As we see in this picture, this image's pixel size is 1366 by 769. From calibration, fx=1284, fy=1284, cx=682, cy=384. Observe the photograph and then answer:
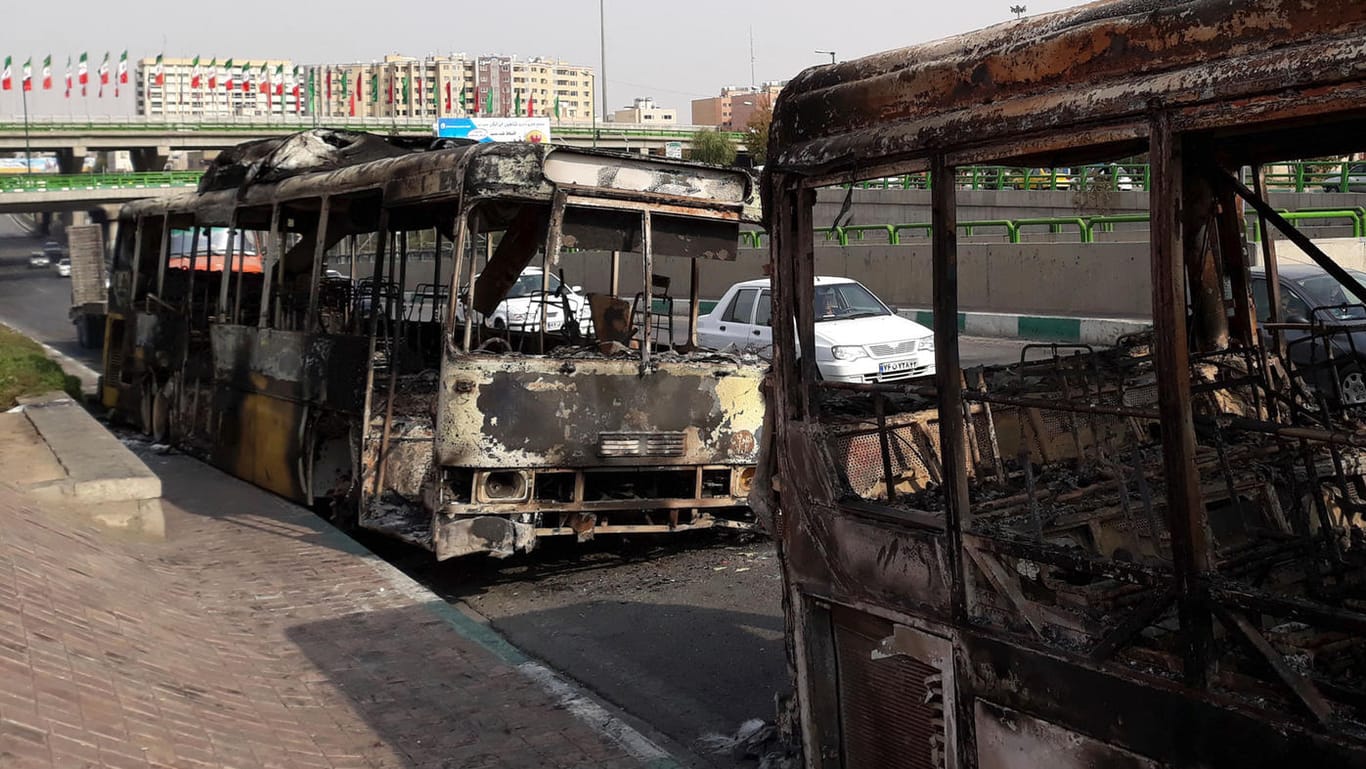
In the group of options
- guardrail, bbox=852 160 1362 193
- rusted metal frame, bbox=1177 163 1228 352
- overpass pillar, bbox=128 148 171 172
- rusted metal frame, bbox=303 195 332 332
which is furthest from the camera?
overpass pillar, bbox=128 148 171 172

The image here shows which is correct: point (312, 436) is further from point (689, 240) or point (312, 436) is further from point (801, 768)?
point (801, 768)

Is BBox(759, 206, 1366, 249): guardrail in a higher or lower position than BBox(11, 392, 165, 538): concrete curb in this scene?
higher

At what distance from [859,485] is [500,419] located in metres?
3.38

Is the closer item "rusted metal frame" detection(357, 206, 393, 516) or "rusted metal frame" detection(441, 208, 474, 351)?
"rusted metal frame" detection(441, 208, 474, 351)

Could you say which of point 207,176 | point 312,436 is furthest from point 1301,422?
point 207,176

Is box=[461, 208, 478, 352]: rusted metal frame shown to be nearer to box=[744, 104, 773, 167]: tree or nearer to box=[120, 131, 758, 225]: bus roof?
box=[120, 131, 758, 225]: bus roof

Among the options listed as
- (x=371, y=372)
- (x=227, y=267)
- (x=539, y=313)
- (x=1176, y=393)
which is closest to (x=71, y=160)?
(x=227, y=267)

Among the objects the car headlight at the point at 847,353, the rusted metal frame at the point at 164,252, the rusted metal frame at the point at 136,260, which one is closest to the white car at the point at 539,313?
the car headlight at the point at 847,353

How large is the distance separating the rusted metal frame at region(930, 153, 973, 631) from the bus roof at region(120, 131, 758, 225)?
4.55 metres

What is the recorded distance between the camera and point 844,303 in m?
15.2

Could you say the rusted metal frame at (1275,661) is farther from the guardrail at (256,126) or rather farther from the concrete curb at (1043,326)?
the guardrail at (256,126)

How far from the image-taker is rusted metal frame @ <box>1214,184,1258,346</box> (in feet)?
17.3

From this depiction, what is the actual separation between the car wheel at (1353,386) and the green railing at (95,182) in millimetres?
74072

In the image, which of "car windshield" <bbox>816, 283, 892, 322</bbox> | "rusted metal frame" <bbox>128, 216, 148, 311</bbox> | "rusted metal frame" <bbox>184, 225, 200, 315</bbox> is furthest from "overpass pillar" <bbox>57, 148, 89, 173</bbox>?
"car windshield" <bbox>816, 283, 892, 322</bbox>
